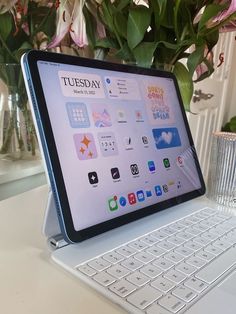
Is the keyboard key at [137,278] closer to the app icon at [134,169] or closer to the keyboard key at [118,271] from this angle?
the keyboard key at [118,271]

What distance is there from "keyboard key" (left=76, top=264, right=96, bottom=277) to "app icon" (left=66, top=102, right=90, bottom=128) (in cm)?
18

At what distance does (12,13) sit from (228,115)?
1.99 metres

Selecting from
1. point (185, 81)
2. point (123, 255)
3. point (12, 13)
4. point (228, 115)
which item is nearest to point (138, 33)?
point (185, 81)

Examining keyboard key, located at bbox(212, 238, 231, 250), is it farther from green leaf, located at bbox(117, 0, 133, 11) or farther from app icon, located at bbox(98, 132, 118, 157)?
green leaf, located at bbox(117, 0, 133, 11)

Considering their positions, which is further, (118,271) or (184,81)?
(184,81)

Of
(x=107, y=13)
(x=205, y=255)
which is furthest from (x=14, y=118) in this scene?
(x=205, y=255)

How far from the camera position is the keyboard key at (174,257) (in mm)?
358

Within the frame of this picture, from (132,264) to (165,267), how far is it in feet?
0.13

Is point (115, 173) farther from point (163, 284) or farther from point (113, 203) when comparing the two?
point (163, 284)

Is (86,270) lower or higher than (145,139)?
lower

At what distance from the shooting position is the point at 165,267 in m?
0.34

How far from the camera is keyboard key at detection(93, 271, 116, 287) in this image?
0.31 m

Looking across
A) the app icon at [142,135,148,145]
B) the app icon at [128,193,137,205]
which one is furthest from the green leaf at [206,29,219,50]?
the app icon at [128,193,137,205]

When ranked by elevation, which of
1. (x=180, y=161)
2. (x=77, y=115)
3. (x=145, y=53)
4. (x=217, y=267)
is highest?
(x=145, y=53)
